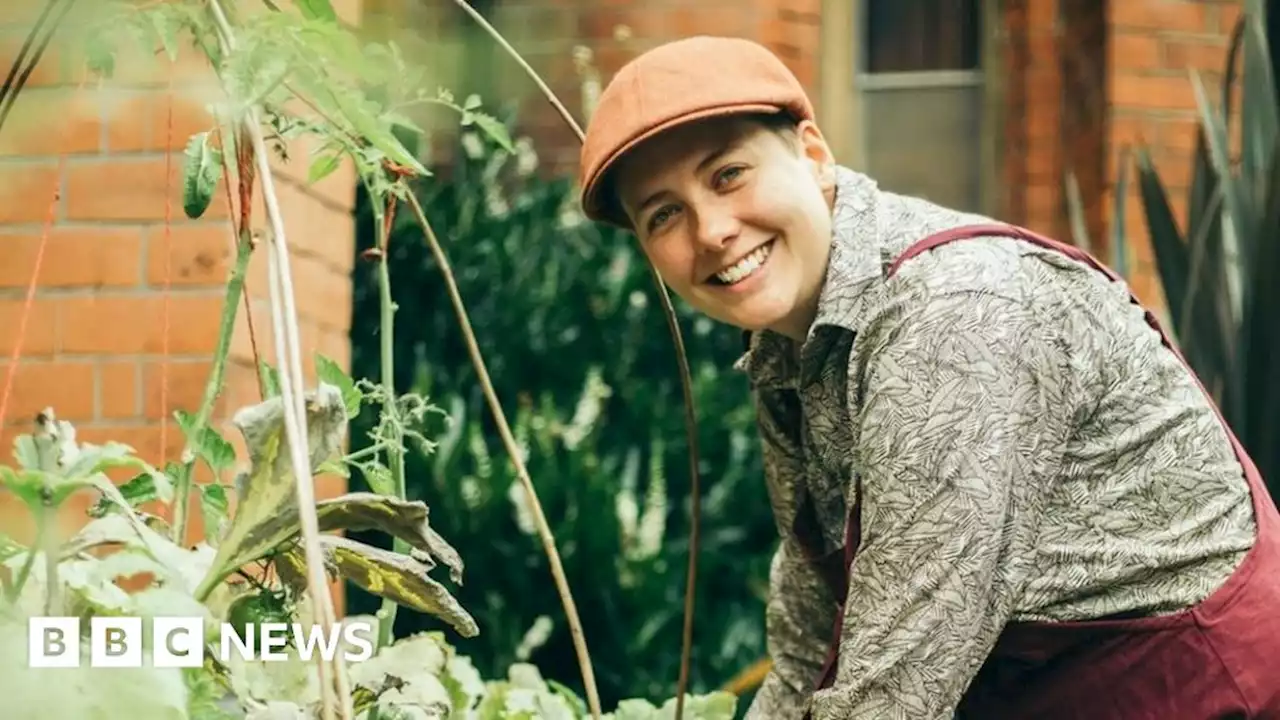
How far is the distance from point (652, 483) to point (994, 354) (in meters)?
1.95

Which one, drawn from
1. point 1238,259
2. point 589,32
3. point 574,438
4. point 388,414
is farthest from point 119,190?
point 589,32

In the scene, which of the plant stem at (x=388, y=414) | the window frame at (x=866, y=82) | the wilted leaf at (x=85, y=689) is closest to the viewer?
the wilted leaf at (x=85, y=689)

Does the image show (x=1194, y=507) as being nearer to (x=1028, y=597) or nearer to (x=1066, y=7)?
(x=1028, y=597)

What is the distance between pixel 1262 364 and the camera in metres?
2.56

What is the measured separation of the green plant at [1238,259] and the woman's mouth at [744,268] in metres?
1.27

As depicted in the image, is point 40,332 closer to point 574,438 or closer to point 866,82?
point 574,438

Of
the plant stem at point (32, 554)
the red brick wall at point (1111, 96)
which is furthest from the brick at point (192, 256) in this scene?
the red brick wall at point (1111, 96)

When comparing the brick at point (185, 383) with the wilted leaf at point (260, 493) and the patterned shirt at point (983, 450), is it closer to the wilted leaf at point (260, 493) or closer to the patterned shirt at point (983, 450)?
the patterned shirt at point (983, 450)

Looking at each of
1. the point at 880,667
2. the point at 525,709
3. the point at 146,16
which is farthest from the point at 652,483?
the point at 146,16

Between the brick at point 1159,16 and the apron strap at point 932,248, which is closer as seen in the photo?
the apron strap at point 932,248

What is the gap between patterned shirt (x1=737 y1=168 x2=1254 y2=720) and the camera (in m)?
1.35

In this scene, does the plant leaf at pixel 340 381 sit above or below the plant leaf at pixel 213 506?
above

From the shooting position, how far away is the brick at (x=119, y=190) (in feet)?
7.34

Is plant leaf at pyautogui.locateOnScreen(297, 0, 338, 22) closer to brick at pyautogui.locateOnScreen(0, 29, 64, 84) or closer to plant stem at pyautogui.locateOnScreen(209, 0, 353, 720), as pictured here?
plant stem at pyautogui.locateOnScreen(209, 0, 353, 720)
